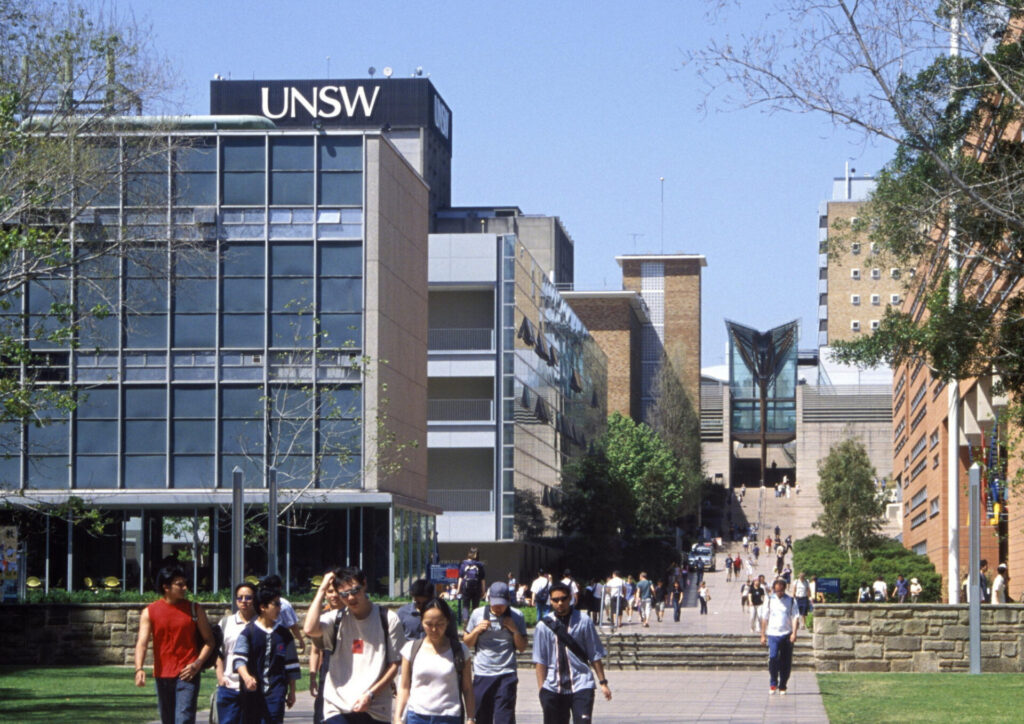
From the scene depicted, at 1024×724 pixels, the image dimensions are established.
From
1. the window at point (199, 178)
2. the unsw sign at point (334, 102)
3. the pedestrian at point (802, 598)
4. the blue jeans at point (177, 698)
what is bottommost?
the pedestrian at point (802, 598)

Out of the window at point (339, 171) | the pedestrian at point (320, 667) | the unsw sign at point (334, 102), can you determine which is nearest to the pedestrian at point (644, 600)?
the window at point (339, 171)

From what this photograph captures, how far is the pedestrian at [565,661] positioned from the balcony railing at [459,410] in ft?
173

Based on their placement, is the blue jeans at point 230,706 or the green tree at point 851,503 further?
the green tree at point 851,503

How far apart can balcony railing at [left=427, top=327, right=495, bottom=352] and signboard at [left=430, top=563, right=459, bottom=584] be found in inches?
1098

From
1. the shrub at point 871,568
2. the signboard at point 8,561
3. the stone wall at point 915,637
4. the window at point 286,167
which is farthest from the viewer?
the shrub at point 871,568

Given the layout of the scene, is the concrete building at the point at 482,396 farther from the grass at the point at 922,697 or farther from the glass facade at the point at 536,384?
the grass at the point at 922,697

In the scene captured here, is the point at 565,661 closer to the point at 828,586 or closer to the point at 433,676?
the point at 433,676

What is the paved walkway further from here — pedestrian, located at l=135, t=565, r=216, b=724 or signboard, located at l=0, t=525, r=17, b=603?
signboard, located at l=0, t=525, r=17, b=603

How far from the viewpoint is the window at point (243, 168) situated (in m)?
45.7

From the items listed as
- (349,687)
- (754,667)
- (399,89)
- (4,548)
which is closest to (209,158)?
(4,548)

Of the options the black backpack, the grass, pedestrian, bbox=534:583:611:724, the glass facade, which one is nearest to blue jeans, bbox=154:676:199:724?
the black backpack

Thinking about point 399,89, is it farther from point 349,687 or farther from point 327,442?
point 349,687

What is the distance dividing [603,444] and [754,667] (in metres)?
62.8

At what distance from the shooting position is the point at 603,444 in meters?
92.9
